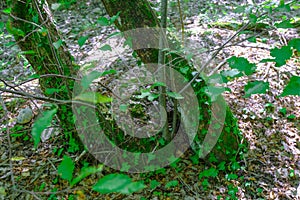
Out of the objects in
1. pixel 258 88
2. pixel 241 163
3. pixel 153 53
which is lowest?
pixel 241 163

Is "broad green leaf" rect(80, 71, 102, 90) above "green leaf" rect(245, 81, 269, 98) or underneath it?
above

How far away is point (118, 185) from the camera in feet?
2.21

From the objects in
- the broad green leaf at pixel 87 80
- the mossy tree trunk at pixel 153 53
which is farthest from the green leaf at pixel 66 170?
the mossy tree trunk at pixel 153 53

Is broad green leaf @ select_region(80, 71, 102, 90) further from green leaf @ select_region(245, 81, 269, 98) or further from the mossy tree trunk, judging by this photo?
the mossy tree trunk

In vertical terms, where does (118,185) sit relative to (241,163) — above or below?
above

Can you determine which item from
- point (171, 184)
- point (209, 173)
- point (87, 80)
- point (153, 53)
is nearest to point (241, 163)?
point (209, 173)

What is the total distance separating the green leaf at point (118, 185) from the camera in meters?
0.67

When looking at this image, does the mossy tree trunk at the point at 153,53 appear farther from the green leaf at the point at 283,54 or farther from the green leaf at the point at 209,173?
the green leaf at the point at 283,54

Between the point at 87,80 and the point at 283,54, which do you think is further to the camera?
the point at 283,54

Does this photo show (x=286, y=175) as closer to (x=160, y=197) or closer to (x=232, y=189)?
(x=232, y=189)

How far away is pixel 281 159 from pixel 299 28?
2.55 m

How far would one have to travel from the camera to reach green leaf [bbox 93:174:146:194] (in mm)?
666

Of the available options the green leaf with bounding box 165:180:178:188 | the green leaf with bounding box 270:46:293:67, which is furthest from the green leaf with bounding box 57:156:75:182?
the green leaf with bounding box 165:180:178:188

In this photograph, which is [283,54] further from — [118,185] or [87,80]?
[118,185]
